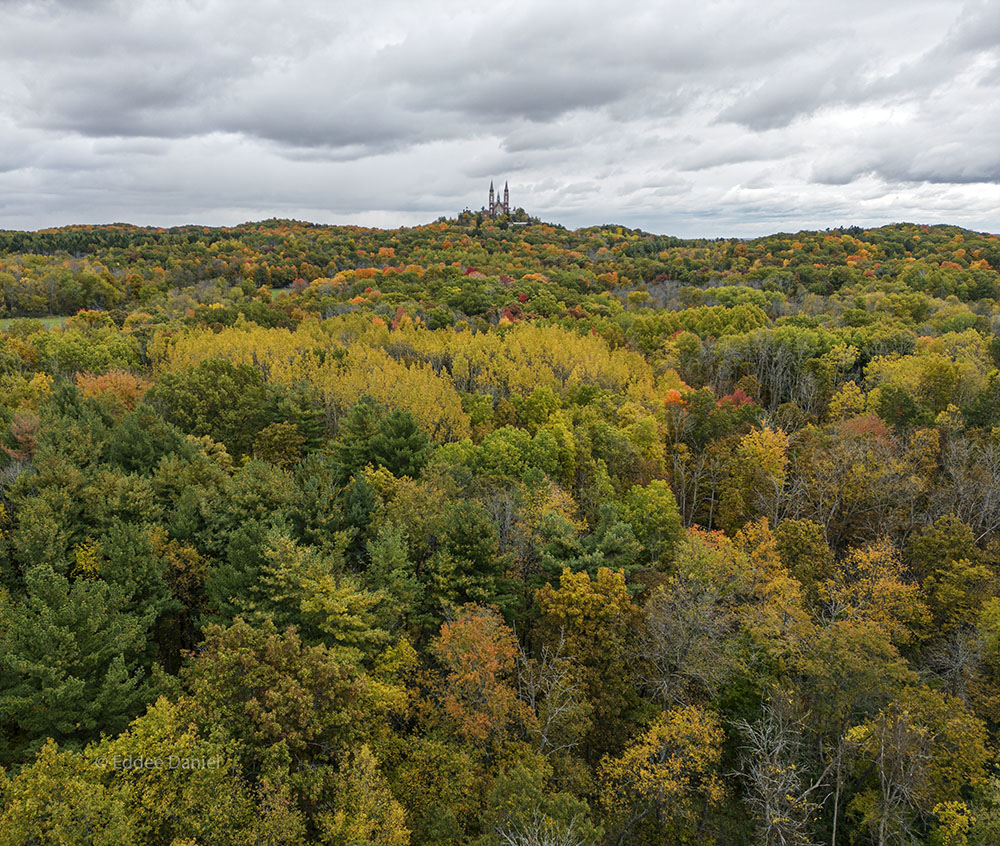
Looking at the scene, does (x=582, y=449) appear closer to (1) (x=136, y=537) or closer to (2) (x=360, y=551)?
(2) (x=360, y=551)

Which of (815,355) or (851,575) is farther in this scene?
(815,355)

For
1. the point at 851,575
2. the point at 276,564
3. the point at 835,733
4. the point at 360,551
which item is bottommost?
the point at 835,733

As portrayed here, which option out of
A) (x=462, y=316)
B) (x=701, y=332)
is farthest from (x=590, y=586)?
(x=462, y=316)

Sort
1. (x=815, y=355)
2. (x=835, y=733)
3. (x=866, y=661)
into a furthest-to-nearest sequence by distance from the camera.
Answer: (x=815, y=355)
(x=835, y=733)
(x=866, y=661)

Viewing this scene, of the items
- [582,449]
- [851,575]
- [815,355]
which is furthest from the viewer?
[815,355]

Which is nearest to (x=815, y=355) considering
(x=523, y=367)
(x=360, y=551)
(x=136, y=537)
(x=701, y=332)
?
(x=701, y=332)

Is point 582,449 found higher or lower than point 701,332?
lower

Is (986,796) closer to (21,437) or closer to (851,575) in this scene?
(851,575)
